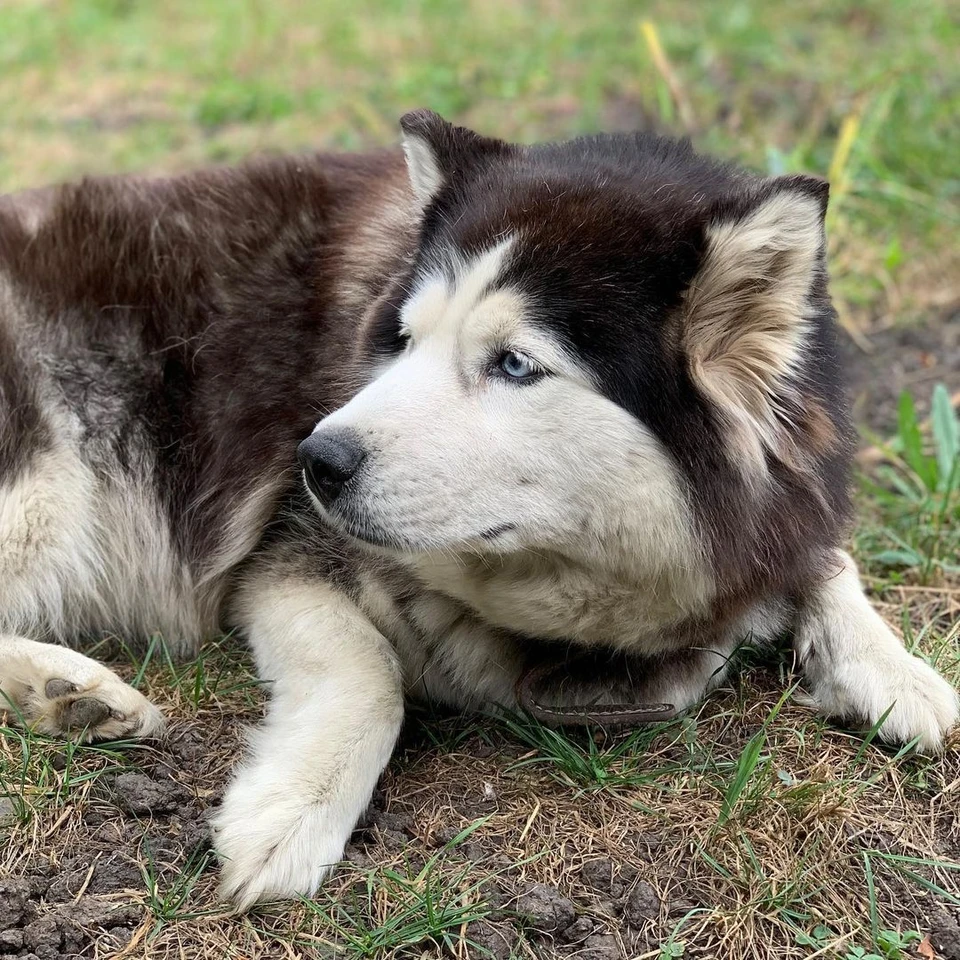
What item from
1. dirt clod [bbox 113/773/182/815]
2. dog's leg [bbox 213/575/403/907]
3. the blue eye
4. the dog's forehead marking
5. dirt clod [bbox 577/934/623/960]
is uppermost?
the dog's forehead marking

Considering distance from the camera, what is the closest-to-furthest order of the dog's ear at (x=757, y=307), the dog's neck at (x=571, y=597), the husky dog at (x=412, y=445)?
the dog's ear at (x=757, y=307)
the husky dog at (x=412, y=445)
the dog's neck at (x=571, y=597)

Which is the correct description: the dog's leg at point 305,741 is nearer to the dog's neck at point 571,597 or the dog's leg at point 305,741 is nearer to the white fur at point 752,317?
the dog's neck at point 571,597

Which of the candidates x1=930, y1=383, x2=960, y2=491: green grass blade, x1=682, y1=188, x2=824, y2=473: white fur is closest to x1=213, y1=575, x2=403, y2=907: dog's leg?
x1=682, y1=188, x2=824, y2=473: white fur

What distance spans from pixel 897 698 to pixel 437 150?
5.75ft

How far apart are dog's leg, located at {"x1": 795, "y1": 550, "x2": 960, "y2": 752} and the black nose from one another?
136 centimetres

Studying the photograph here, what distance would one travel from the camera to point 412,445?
88.0 inches

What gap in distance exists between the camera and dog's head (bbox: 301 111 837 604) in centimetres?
224

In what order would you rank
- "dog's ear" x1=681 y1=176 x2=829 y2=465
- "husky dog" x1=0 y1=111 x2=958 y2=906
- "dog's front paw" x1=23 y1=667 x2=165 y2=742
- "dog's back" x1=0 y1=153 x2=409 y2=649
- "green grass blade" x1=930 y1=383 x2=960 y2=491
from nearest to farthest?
"dog's ear" x1=681 y1=176 x2=829 y2=465 → "husky dog" x1=0 y1=111 x2=958 y2=906 → "dog's front paw" x1=23 y1=667 x2=165 y2=742 → "dog's back" x1=0 y1=153 x2=409 y2=649 → "green grass blade" x1=930 y1=383 x2=960 y2=491

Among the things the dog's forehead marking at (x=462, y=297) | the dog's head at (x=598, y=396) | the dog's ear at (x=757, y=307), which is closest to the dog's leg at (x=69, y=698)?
the dog's head at (x=598, y=396)

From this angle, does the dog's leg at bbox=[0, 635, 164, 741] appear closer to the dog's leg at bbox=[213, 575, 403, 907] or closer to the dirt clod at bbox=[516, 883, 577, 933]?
the dog's leg at bbox=[213, 575, 403, 907]

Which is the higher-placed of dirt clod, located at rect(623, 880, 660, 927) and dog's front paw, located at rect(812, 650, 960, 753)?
dog's front paw, located at rect(812, 650, 960, 753)

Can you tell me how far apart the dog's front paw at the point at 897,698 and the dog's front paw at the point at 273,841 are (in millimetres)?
1268

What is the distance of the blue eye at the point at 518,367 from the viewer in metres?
2.29

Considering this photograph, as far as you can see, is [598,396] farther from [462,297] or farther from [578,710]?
[578,710]
